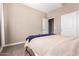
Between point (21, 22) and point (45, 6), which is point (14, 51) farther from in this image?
point (45, 6)

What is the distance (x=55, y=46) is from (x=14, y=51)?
16.7 inches

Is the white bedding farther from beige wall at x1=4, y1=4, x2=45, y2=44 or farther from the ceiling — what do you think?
the ceiling

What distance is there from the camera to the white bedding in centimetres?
114

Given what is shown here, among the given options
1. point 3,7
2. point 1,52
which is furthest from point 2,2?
point 1,52

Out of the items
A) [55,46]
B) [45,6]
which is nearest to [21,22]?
[45,6]

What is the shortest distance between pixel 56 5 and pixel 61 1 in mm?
71

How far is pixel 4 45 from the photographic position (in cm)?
128

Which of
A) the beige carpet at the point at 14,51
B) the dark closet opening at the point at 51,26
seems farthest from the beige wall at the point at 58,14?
the beige carpet at the point at 14,51

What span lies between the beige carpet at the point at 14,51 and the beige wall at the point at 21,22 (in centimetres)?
6

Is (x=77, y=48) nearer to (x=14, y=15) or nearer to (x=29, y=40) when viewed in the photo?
(x=29, y=40)

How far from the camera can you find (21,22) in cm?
129

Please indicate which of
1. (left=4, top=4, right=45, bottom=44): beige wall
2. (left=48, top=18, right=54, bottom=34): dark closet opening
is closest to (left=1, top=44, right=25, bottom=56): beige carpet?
(left=4, top=4, right=45, bottom=44): beige wall

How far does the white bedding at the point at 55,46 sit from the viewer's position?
1.14 meters

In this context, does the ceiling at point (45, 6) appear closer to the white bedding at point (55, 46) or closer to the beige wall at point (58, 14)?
the beige wall at point (58, 14)
